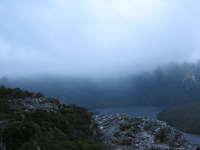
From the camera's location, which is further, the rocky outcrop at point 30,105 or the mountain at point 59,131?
the rocky outcrop at point 30,105

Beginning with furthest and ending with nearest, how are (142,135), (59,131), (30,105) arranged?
(142,135)
(30,105)
(59,131)

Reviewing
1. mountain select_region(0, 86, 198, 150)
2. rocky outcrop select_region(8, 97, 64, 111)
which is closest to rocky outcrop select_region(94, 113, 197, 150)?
mountain select_region(0, 86, 198, 150)

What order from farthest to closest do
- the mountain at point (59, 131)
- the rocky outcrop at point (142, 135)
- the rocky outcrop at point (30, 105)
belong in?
the rocky outcrop at point (142, 135)
the rocky outcrop at point (30, 105)
the mountain at point (59, 131)

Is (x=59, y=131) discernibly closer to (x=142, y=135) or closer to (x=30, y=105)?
(x=30, y=105)

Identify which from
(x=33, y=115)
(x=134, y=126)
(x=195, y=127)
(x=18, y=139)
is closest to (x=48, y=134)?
(x=18, y=139)

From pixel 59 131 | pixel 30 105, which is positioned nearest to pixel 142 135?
pixel 30 105

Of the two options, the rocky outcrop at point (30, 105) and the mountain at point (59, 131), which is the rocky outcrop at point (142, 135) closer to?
the mountain at point (59, 131)

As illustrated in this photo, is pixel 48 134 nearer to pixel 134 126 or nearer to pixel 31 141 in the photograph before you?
pixel 31 141

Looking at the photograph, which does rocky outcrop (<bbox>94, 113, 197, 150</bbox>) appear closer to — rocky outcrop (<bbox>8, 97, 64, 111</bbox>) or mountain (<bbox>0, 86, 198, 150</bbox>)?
mountain (<bbox>0, 86, 198, 150</bbox>)

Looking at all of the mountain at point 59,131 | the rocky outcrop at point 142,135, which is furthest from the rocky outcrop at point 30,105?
the rocky outcrop at point 142,135

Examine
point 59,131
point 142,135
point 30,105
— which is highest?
point 30,105

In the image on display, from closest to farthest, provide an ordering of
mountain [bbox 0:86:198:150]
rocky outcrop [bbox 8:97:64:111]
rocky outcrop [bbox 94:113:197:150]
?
1. mountain [bbox 0:86:198:150]
2. rocky outcrop [bbox 8:97:64:111]
3. rocky outcrop [bbox 94:113:197:150]

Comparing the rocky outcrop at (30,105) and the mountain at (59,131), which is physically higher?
the rocky outcrop at (30,105)

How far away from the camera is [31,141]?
42.7ft
